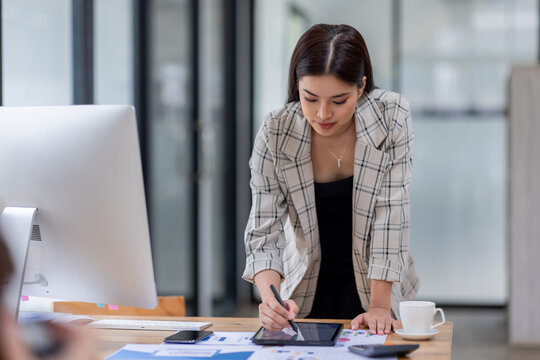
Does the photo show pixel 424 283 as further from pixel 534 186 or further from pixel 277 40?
pixel 277 40

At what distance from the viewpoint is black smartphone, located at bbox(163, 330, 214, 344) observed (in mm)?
A: 1378

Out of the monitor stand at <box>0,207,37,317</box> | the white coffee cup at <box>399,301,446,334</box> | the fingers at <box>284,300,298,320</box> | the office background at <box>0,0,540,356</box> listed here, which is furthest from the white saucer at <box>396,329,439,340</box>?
the office background at <box>0,0,540,356</box>

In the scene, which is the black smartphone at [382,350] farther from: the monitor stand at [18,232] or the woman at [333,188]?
the monitor stand at [18,232]

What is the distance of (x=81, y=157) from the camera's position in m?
1.27

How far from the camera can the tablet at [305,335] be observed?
1345mm

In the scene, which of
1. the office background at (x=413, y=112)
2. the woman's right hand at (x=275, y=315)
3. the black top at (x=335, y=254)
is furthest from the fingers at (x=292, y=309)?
the office background at (x=413, y=112)

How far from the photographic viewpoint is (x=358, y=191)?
1.74m

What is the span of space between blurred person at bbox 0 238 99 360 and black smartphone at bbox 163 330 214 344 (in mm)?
633

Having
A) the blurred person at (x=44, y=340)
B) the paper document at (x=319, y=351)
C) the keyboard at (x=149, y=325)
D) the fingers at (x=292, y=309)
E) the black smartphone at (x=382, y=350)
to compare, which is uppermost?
the blurred person at (x=44, y=340)

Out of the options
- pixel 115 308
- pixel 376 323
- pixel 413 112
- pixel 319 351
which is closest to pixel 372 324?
pixel 376 323

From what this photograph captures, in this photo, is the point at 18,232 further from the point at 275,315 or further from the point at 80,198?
the point at 275,315

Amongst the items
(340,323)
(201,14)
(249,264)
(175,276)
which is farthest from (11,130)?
(201,14)

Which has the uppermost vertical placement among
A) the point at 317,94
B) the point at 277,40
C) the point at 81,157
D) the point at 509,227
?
the point at 277,40

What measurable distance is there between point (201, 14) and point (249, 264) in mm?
2982
